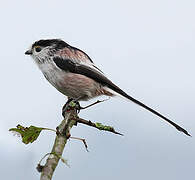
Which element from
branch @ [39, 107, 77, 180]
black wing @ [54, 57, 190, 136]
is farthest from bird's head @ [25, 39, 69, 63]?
branch @ [39, 107, 77, 180]

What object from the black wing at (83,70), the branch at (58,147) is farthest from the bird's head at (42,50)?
the branch at (58,147)

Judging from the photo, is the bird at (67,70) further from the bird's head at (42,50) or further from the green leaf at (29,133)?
the green leaf at (29,133)

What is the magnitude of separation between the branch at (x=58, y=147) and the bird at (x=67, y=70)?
3100 mm

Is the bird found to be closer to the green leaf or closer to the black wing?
the black wing

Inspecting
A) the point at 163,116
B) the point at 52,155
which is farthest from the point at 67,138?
the point at 163,116

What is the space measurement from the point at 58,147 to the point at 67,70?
13.2 feet

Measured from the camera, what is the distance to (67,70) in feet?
22.0

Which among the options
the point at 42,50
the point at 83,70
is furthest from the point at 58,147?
the point at 42,50

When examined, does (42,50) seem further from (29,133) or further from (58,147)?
(58,147)

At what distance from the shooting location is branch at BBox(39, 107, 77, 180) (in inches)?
92.3

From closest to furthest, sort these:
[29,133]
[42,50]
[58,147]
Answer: [58,147] < [29,133] < [42,50]

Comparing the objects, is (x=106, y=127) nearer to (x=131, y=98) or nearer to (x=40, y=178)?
(x=40, y=178)

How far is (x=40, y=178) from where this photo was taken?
6.91ft

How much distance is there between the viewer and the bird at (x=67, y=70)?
666 centimetres
